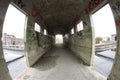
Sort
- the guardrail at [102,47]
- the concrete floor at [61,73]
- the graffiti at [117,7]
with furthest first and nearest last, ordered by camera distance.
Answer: the guardrail at [102,47]
the concrete floor at [61,73]
the graffiti at [117,7]

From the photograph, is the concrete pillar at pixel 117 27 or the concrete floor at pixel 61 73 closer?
the concrete pillar at pixel 117 27

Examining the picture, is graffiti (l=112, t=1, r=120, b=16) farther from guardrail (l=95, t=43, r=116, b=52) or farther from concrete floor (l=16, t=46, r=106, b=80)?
guardrail (l=95, t=43, r=116, b=52)

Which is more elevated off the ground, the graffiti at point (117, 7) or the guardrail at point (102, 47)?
the graffiti at point (117, 7)

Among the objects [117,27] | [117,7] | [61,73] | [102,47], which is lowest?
[61,73]

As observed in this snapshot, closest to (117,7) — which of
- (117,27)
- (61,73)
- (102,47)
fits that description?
(117,27)

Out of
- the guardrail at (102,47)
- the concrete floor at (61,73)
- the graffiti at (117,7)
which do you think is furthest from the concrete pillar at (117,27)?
the guardrail at (102,47)

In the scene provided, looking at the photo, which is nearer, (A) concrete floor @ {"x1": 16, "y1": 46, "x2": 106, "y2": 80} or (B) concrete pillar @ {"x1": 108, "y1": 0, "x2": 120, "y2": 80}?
(B) concrete pillar @ {"x1": 108, "y1": 0, "x2": 120, "y2": 80}

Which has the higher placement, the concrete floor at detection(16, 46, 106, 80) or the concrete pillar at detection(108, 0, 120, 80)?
the concrete pillar at detection(108, 0, 120, 80)

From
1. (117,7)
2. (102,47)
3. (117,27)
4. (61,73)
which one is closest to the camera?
(117,7)

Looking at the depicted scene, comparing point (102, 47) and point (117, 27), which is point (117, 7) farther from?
point (102, 47)

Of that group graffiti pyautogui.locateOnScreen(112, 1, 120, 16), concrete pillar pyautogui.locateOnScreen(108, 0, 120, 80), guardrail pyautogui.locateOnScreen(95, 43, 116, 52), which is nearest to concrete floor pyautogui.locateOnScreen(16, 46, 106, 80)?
concrete pillar pyautogui.locateOnScreen(108, 0, 120, 80)

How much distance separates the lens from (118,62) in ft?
12.2

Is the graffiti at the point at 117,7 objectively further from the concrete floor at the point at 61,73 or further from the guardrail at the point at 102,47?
the guardrail at the point at 102,47

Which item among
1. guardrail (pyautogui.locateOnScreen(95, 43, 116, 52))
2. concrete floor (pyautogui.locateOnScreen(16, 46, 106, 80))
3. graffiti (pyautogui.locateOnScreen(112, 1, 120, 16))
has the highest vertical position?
graffiti (pyautogui.locateOnScreen(112, 1, 120, 16))
